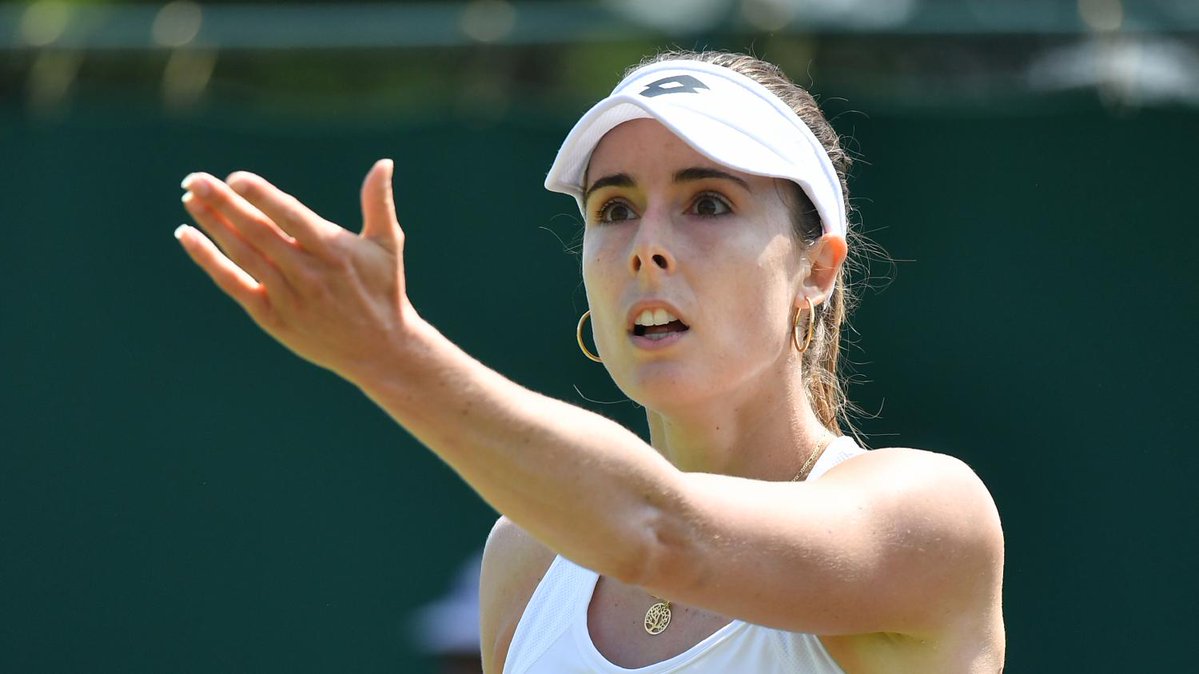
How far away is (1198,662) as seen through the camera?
14.1ft

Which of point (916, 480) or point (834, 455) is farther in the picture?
point (834, 455)

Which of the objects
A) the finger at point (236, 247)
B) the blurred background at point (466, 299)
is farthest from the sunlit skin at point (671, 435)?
the blurred background at point (466, 299)

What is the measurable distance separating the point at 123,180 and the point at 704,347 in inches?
129

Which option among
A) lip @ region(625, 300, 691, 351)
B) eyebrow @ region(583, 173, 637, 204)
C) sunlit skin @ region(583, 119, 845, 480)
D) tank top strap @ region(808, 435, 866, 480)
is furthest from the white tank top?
eyebrow @ region(583, 173, 637, 204)

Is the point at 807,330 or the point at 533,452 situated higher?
the point at 807,330

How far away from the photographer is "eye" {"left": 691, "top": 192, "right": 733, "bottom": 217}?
221cm

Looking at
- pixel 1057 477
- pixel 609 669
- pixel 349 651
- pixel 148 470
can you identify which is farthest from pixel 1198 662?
pixel 148 470

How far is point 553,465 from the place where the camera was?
156 cm

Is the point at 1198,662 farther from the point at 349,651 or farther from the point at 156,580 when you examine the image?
the point at 156,580

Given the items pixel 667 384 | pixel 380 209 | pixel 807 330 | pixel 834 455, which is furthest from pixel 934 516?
pixel 380 209

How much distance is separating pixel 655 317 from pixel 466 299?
270 centimetres

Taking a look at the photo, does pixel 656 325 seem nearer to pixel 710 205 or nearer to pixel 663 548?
pixel 710 205

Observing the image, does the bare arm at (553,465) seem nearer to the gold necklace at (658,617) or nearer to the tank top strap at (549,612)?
the gold necklace at (658,617)

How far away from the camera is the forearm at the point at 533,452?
5.01 feet
